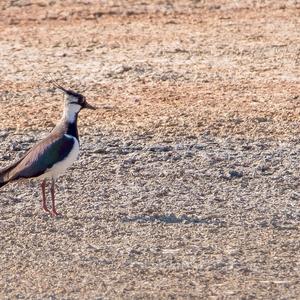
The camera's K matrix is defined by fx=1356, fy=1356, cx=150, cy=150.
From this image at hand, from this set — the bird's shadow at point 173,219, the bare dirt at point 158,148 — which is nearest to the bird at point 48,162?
the bare dirt at point 158,148

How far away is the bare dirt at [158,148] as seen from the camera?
9188mm

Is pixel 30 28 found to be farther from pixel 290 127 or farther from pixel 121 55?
pixel 290 127

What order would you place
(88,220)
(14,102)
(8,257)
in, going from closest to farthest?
(8,257) → (88,220) → (14,102)

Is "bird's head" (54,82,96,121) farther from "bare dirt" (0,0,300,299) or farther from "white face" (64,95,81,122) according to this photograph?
"bare dirt" (0,0,300,299)

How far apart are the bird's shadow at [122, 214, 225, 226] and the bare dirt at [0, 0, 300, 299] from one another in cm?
1

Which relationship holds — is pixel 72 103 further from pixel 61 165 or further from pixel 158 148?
pixel 158 148

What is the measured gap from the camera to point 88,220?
10.3 m

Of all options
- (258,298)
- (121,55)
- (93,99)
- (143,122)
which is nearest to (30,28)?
(121,55)

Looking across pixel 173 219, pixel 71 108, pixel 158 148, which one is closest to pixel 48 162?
pixel 71 108

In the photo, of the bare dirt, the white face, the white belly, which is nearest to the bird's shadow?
the bare dirt

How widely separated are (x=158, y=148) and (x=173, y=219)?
211 centimetres

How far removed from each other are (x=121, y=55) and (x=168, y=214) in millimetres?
5959

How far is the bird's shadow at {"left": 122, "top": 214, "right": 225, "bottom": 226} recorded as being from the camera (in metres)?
10.3

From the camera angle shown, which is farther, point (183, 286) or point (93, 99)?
point (93, 99)
